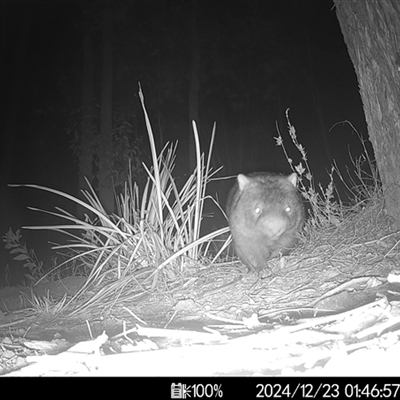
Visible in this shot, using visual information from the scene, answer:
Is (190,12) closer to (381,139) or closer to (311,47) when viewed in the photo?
(311,47)

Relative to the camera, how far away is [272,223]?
399 centimetres

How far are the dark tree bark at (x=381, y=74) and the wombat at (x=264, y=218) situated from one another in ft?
2.43

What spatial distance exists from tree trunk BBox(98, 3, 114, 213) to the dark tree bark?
288 inches

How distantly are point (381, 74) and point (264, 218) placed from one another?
1.48 meters

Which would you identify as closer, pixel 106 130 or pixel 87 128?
pixel 106 130

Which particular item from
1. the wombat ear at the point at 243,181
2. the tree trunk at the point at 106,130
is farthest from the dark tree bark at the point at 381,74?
the tree trunk at the point at 106,130

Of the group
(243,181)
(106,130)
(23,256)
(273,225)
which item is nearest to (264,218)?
(273,225)

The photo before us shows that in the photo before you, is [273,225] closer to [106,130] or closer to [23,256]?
[23,256]

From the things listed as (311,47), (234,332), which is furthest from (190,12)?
(234,332)

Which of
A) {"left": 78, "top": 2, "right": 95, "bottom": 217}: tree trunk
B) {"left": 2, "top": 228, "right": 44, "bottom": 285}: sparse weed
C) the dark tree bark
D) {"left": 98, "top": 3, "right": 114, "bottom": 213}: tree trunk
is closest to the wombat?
the dark tree bark

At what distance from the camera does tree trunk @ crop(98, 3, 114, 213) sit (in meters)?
11.1

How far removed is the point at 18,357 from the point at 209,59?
19.8 m

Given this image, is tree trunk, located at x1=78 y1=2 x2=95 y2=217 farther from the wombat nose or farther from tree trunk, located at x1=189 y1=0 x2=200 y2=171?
the wombat nose

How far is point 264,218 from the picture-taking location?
4000 mm
